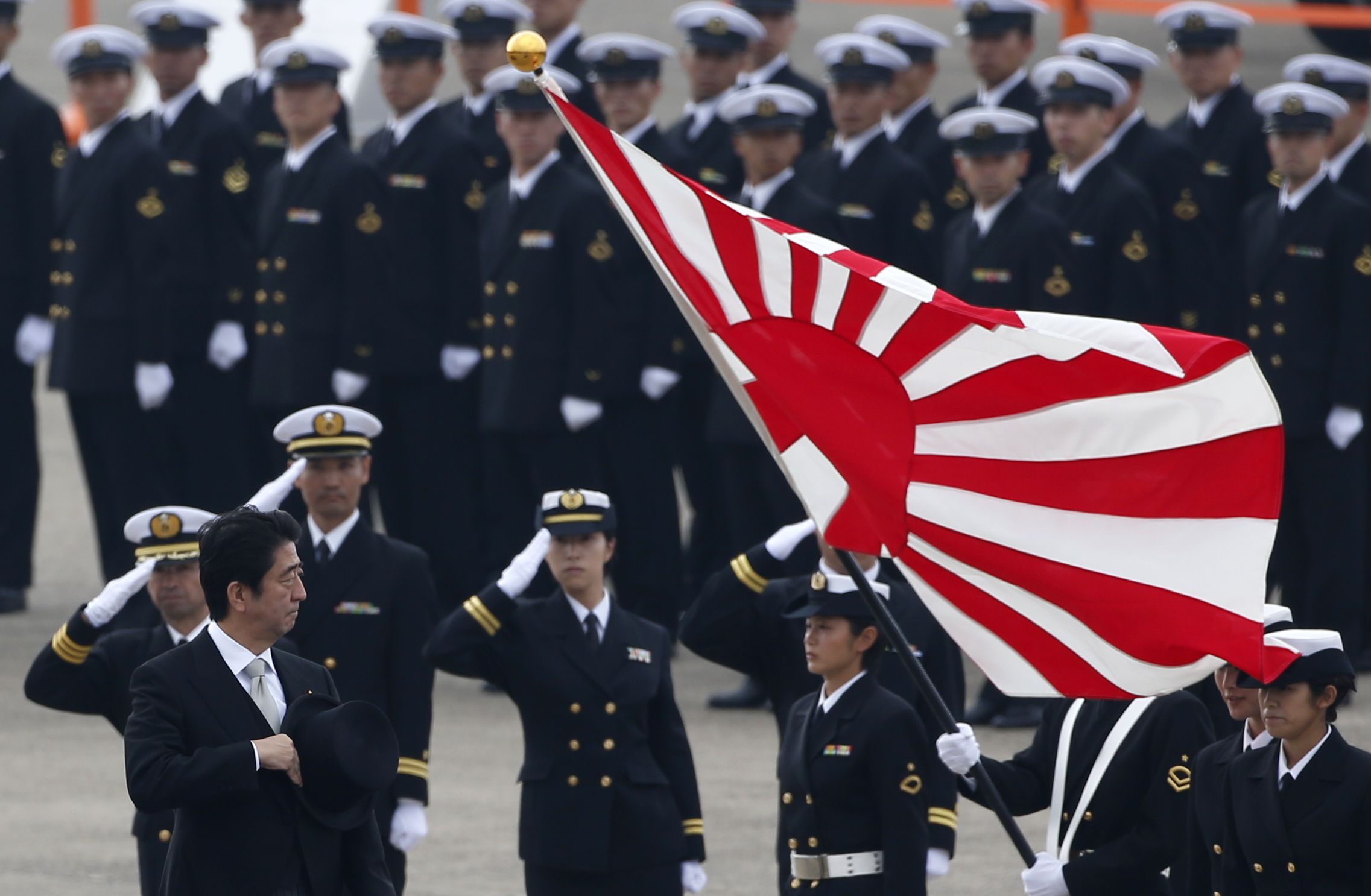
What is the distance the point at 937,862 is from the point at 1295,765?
1.15 metres

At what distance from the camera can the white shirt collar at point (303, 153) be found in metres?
10.5

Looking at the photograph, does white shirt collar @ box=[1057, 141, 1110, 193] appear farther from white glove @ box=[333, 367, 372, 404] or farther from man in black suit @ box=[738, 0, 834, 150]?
white glove @ box=[333, 367, 372, 404]

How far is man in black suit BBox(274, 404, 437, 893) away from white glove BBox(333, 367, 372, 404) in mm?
3205

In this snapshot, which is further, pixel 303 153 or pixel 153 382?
pixel 153 382

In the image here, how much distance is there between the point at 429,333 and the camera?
1057cm

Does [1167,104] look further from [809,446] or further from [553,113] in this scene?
[809,446]

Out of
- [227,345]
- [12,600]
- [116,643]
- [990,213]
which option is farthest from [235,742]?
[12,600]

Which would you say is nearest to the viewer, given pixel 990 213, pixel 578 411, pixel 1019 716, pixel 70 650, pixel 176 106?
pixel 70 650

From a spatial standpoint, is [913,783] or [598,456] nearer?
[913,783]

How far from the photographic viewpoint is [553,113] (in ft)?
32.8

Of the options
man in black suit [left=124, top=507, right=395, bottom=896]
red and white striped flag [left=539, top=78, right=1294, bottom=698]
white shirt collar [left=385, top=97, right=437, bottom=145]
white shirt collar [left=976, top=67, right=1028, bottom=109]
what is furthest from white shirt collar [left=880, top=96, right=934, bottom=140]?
man in black suit [left=124, top=507, right=395, bottom=896]

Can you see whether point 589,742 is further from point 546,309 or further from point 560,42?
point 560,42

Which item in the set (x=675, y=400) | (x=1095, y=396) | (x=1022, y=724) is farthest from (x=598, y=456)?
(x=1095, y=396)

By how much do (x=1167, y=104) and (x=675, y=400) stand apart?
901 centimetres
